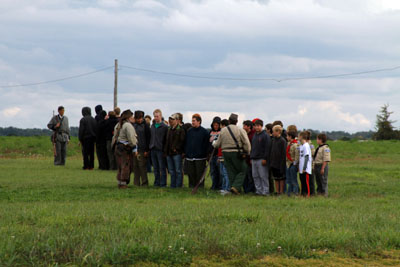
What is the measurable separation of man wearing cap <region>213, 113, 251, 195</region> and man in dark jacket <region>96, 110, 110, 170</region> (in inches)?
376

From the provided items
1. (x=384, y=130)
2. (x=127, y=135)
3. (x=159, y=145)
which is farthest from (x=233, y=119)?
(x=384, y=130)

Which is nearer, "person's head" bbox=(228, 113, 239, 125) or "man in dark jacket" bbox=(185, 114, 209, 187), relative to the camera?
"person's head" bbox=(228, 113, 239, 125)

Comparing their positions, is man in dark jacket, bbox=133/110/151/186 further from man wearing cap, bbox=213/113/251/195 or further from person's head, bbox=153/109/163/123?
man wearing cap, bbox=213/113/251/195

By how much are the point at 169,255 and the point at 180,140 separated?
9.86m

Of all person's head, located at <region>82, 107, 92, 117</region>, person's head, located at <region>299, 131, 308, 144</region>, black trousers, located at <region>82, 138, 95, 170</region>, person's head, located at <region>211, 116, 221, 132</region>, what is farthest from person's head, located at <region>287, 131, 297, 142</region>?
person's head, located at <region>82, 107, 92, 117</region>

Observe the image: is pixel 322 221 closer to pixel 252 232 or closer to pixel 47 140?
pixel 252 232

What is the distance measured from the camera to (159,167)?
17.0m

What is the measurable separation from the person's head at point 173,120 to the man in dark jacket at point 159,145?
1.55 feet

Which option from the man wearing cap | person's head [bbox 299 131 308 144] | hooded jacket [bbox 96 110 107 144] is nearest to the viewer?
person's head [bbox 299 131 308 144]

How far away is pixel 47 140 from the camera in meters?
42.4

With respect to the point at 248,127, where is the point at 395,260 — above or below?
below

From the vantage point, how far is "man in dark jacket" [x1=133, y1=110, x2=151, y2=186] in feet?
55.2

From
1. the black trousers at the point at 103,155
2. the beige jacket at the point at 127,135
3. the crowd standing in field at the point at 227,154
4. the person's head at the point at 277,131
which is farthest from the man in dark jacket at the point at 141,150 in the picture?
the black trousers at the point at 103,155

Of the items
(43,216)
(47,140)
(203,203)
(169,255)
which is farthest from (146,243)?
(47,140)
